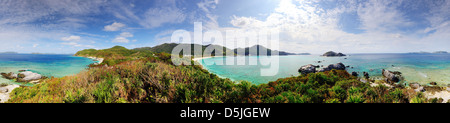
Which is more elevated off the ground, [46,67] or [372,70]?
[46,67]

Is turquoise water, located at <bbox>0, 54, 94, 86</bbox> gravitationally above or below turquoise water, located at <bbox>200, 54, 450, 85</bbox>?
above

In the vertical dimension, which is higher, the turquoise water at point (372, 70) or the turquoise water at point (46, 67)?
the turquoise water at point (46, 67)

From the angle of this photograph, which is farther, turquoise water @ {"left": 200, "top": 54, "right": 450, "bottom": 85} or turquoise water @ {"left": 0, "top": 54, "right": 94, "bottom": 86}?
turquoise water @ {"left": 0, "top": 54, "right": 94, "bottom": 86}

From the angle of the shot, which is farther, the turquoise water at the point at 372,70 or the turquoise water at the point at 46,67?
the turquoise water at the point at 46,67
